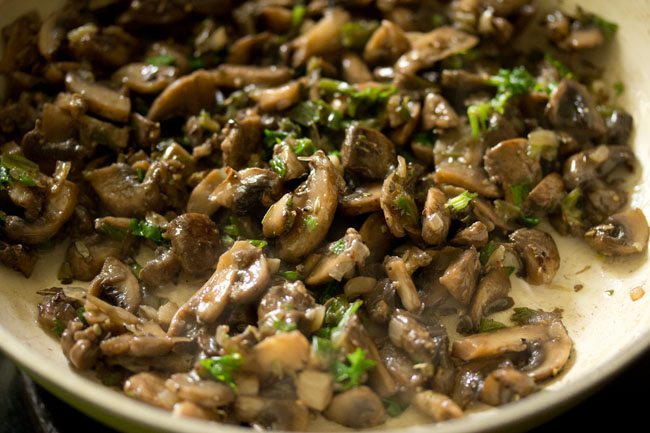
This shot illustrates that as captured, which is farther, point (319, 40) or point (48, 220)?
point (319, 40)

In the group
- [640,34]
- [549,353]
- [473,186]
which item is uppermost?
[640,34]

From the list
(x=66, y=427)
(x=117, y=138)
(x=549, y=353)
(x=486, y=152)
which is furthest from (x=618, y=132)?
(x=66, y=427)

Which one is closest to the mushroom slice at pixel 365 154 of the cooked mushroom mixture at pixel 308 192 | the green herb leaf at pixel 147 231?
the cooked mushroom mixture at pixel 308 192

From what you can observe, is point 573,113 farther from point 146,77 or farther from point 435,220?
point 146,77

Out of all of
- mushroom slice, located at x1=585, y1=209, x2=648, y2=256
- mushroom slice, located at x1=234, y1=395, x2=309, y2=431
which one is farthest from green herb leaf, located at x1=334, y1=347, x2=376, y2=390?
mushroom slice, located at x1=585, y1=209, x2=648, y2=256

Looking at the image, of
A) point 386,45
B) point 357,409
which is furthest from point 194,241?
point 386,45

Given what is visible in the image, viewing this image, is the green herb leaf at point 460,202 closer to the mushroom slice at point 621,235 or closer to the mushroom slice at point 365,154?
the mushroom slice at point 365,154

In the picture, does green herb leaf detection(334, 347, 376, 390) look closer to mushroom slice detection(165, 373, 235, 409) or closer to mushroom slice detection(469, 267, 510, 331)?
mushroom slice detection(165, 373, 235, 409)

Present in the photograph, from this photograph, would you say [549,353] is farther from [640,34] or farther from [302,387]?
[640,34]
